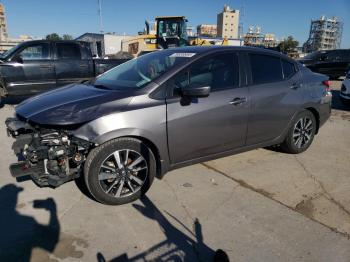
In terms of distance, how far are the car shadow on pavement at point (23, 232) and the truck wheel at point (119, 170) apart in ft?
1.77

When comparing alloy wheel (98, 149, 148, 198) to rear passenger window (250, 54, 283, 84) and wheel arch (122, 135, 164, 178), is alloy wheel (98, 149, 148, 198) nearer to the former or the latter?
wheel arch (122, 135, 164, 178)

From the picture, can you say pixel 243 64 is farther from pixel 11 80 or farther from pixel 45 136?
pixel 11 80

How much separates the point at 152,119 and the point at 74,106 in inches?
32.6

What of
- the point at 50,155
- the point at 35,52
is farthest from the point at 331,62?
the point at 50,155

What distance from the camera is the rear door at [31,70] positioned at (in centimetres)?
819

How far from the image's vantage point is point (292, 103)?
4.54 metres

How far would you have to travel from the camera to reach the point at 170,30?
17578 mm

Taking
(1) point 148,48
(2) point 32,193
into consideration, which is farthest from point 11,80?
(1) point 148,48

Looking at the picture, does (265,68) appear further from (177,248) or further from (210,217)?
(177,248)

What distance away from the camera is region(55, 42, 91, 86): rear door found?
8.73 m

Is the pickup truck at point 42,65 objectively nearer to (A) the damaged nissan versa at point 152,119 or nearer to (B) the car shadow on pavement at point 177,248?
(A) the damaged nissan versa at point 152,119

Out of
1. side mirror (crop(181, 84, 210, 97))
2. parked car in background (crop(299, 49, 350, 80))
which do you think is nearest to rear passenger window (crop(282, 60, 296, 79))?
side mirror (crop(181, 84, 210, 97))

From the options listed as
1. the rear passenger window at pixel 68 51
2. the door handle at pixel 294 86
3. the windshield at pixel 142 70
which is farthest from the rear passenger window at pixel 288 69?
the rear passenger window at pixel 68 51

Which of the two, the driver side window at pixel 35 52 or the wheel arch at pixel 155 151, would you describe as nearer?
the wheel arch at pixel 155 151
